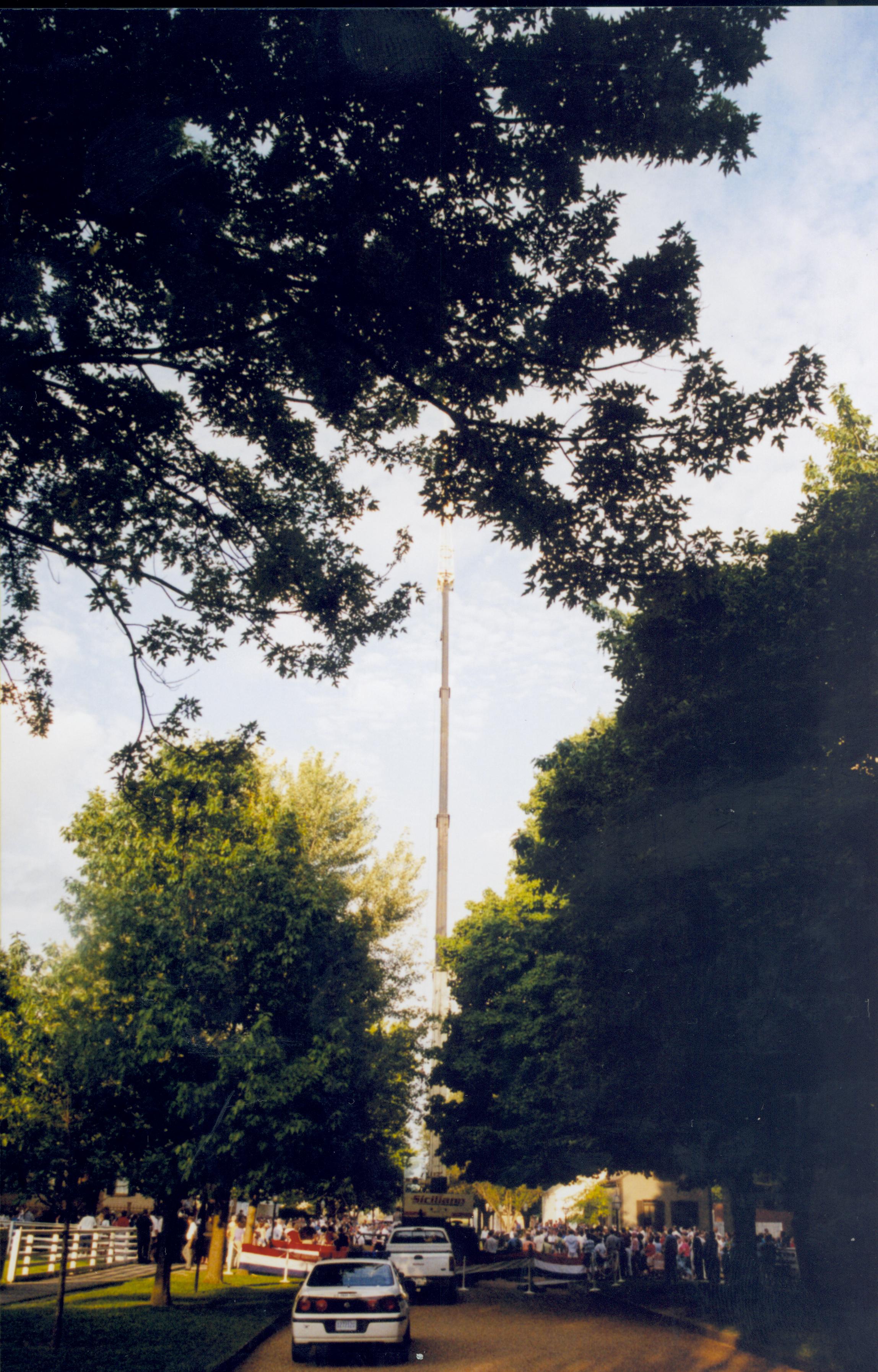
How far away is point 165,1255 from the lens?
17.6m

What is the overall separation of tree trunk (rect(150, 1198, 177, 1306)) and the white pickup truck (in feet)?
21.9

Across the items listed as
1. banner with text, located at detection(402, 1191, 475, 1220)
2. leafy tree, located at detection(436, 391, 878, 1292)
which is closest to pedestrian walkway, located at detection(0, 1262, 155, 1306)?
banner with text, located at detection(402, 1191, 475, 1220)

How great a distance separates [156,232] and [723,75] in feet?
15.6

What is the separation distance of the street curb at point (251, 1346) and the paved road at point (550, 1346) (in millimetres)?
116

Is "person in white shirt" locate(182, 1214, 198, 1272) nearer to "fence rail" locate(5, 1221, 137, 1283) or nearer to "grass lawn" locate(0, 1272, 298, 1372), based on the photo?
"fence rail" locate(5, 1221, 137, 1283)

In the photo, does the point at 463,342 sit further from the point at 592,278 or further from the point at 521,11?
the point at 521,11

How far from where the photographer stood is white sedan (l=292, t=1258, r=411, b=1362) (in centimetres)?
1261

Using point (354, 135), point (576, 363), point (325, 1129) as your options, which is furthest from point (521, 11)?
point (325, 1129)

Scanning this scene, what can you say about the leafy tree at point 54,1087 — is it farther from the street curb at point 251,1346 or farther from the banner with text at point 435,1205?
the banner with text at point 435,1205

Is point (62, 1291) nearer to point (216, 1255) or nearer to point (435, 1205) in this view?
point (216, 1255)

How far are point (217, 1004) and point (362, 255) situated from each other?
13655 millimetres

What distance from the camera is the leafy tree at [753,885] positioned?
15438 mm


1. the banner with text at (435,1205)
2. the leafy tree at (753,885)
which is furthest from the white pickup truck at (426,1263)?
the banner with text at (435,1205)

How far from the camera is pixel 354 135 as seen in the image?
26.0ft
